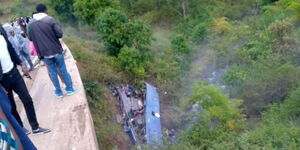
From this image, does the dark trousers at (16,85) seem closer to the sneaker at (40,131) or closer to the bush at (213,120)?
the sneaker at (40,131)

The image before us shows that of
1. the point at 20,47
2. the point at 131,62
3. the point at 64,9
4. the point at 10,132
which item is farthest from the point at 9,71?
the point at 64,9

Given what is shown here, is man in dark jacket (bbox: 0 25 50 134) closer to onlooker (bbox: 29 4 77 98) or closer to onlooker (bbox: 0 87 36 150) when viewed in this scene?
onlooker (bbox: 0 87 36 150)

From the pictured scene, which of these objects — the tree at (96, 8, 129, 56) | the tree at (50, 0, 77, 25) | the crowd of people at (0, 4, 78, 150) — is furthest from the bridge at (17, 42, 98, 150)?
the tree at (50, 0, 77, 25)

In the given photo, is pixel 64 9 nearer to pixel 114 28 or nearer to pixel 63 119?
pixel 114 28

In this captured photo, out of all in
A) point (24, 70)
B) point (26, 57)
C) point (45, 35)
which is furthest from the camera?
point (26, 57)

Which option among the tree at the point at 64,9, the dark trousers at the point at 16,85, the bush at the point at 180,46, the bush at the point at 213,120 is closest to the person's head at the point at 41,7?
the dark trousers at the point at 16,85

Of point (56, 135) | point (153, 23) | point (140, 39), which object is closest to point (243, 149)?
point (56, 135)
